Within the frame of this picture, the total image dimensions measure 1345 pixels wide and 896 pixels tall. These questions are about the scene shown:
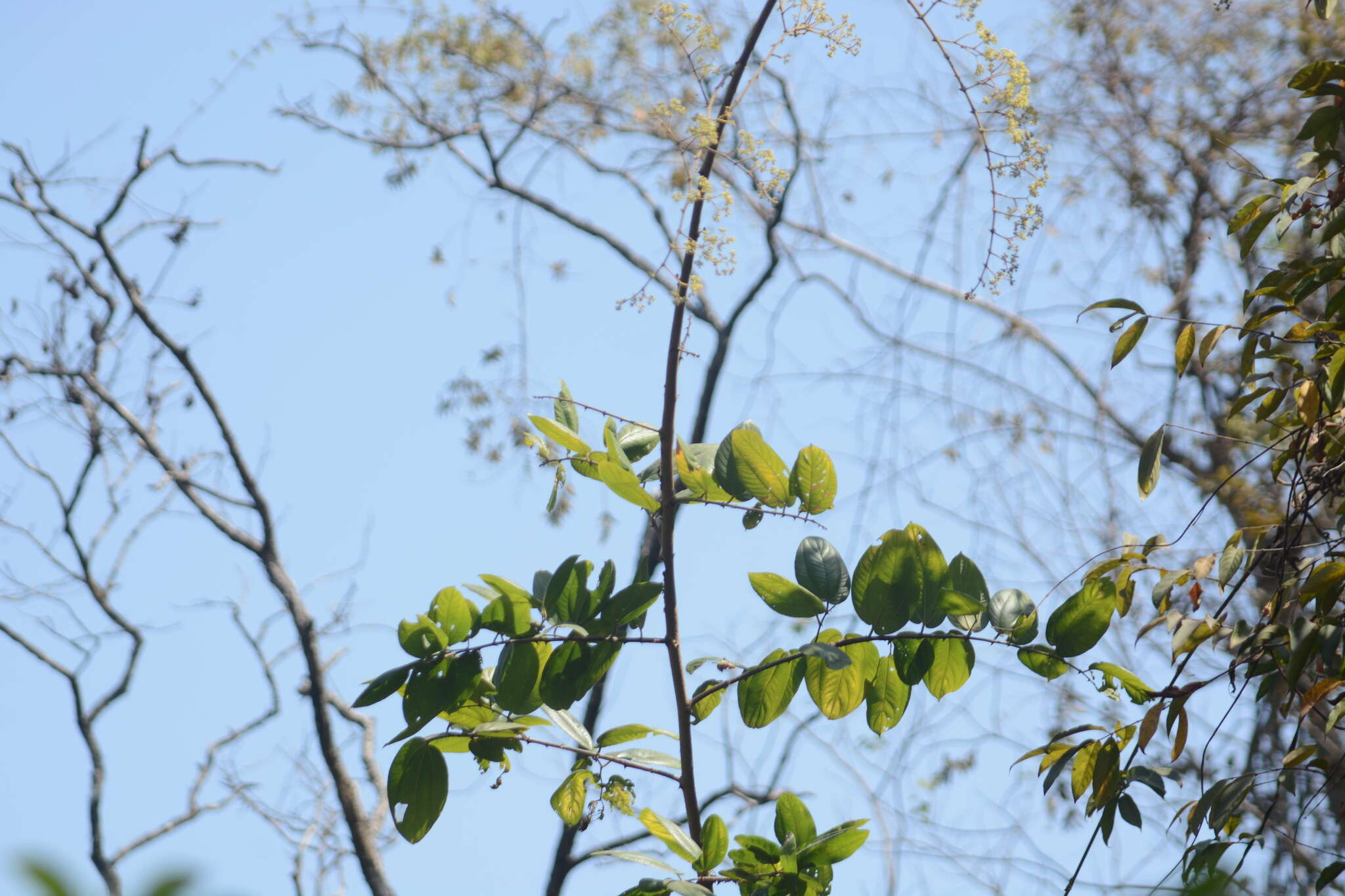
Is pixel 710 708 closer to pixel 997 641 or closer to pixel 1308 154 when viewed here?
pixel 997 641

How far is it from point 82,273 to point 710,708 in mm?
4426

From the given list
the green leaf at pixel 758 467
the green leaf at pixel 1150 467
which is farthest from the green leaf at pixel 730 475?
the green leaf at pixel 1150 467

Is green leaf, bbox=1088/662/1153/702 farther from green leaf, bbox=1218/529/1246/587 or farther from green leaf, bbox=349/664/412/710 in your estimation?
green leaf, bbox=349/664/412/710

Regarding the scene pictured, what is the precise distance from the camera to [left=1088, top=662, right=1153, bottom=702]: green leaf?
0.78 meters

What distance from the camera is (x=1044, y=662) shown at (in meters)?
0.79

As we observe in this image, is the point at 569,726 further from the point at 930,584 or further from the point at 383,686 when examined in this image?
the point at 930,584

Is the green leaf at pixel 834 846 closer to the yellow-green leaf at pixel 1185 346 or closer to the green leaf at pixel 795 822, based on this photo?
the green leaf at pixel 795 822

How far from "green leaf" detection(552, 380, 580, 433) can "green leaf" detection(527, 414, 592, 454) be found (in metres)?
0.02

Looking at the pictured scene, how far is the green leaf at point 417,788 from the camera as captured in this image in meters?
0.78

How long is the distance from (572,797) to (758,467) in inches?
12.0

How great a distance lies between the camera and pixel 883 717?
0.82 meters

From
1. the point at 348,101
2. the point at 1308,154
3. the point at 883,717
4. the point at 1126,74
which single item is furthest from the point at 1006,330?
the point at 883,717

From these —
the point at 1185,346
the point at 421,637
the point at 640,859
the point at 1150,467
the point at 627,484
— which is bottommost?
the point at 640,859

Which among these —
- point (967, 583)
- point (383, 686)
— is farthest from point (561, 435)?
point (967, 583)
